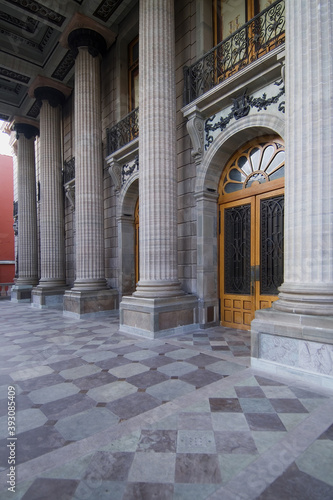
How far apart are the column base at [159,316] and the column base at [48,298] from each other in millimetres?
5457

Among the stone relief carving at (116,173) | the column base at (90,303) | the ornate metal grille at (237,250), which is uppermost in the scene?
the stone relief carving at (116,173)

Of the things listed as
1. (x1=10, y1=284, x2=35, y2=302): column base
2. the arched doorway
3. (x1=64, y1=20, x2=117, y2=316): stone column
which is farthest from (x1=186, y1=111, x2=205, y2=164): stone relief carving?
(x1=10, y1=284, x2=35, y2=302): column base

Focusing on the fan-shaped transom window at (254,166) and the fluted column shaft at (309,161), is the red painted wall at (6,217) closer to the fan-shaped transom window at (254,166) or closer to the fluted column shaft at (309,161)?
the fan-shaped transom window at (254,166)

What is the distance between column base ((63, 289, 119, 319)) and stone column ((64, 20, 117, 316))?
3 centimetres

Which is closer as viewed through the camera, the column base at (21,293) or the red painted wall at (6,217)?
the column base at (21,293)

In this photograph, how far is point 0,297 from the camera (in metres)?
14.9

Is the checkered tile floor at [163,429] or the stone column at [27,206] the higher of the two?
the stone column at [27,206]

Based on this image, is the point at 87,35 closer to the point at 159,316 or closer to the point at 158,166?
the point at 158,166

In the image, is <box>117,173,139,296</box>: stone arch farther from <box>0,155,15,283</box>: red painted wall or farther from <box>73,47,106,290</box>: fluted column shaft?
<box>0,155,15,283</box>: red painted wall

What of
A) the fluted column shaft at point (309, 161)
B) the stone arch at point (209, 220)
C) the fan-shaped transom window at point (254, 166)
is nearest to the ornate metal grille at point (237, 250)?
the stone arch at point (209, 220)

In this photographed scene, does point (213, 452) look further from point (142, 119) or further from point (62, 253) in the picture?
point (62, 253)

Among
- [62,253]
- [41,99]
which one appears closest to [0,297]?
[62,253]

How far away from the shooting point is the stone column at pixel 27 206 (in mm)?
14094

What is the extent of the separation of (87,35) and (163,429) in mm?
10426
